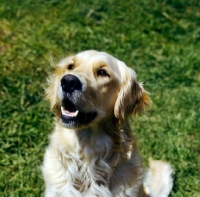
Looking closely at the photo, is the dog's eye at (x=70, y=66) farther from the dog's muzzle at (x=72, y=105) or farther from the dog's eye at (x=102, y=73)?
the dog's muzzle at (x=72, y=105)

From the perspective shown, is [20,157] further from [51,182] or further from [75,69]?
[75,69]

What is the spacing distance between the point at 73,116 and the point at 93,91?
26cm

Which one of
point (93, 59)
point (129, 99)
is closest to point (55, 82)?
point (93, 59)

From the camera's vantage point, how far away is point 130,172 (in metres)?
3.90

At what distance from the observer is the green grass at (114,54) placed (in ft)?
16.4

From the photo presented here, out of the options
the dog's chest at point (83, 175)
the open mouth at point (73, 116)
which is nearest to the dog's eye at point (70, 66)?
the open mouth at point (73, 116)

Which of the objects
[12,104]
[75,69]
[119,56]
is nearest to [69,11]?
[119,56]

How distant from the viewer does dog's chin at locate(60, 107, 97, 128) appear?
354cm

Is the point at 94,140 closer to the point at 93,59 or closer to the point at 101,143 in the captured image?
the point at 101,143

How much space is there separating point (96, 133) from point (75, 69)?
0.58 m

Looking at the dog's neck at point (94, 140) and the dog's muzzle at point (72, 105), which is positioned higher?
the dog's muzzle at point (72, 105)

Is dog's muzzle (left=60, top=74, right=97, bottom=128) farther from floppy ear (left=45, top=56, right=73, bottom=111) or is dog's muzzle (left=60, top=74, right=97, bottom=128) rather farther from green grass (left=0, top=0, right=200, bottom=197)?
green grass (left=0, top=0, right=200, bottom=197)

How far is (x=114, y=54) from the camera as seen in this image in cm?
641

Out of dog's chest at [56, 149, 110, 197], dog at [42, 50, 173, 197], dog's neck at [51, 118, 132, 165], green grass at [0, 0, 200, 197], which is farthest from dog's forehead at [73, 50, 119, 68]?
green grass at [0, 0, 200, 197]
